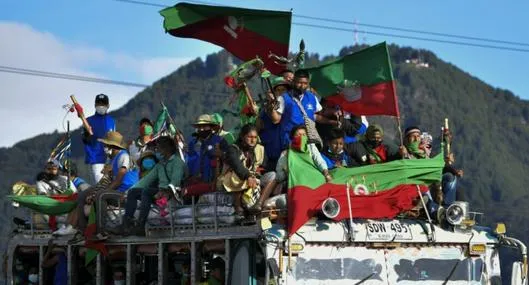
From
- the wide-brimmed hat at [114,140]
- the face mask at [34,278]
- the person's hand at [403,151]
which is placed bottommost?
the face mask at [34,278]

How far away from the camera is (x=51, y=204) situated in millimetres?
17312

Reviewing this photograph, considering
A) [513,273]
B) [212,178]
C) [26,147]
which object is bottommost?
[513,273]

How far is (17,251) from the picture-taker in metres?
18.2

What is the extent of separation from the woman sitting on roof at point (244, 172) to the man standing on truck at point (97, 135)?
187 inches

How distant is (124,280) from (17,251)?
2763mm

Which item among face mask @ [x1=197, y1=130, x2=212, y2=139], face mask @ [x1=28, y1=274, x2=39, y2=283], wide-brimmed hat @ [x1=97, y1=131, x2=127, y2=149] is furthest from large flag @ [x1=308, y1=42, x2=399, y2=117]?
face mask @ [x1=28, y1=274, x2=39, y2=283]

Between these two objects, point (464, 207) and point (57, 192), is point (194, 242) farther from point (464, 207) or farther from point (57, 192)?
point (57, 192)

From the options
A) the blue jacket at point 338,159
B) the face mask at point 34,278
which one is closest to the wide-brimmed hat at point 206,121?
the blue jacket at point 338,159

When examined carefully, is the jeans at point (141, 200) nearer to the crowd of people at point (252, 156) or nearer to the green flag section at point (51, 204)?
the crowd of people at point (252, 156)

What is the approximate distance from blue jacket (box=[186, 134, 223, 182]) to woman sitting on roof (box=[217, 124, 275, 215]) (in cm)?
76

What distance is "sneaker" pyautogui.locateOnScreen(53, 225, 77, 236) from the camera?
17.1 meters

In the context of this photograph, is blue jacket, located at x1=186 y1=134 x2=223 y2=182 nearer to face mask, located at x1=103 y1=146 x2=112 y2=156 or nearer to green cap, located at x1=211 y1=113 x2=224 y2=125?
green cap, located at x1=211 y1=113 x2=224 y2=125

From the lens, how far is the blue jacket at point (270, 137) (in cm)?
1519

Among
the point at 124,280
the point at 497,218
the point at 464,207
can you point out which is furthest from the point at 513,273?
the point at 497,218
